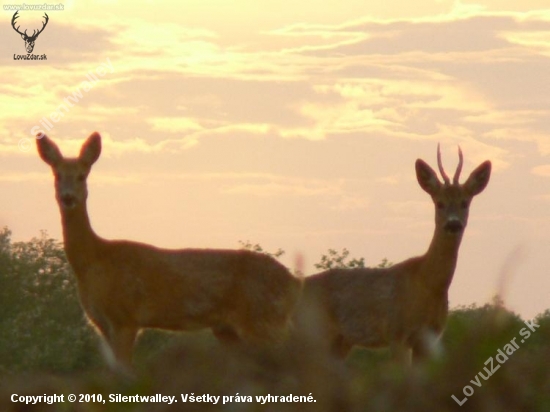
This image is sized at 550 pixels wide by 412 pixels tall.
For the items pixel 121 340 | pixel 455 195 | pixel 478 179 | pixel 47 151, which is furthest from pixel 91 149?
pixel 478 179

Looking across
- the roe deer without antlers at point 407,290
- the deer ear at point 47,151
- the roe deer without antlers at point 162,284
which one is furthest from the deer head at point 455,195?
the deer ear at point 47,151

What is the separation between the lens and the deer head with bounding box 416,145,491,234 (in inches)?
570

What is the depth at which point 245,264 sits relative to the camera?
12.9 meters

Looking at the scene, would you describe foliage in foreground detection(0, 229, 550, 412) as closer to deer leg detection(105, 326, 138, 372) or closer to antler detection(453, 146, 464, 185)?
deer leg detection(105, 326, 138, 372)

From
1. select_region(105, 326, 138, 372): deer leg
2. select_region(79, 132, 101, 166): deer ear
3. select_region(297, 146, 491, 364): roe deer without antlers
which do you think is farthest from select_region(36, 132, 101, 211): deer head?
select_region(297, 146, 491, 364): roe deer without antlers

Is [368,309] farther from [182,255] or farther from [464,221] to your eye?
[182,255]

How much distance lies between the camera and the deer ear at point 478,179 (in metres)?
14.8

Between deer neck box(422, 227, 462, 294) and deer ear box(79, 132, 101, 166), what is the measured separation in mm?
4373

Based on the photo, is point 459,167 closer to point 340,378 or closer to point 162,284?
point 162,284

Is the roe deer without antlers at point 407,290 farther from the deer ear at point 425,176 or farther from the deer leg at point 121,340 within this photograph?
the deer leg at point 121,340

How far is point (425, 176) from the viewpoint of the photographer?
50.9 feet

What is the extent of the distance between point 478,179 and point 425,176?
77 centimetres

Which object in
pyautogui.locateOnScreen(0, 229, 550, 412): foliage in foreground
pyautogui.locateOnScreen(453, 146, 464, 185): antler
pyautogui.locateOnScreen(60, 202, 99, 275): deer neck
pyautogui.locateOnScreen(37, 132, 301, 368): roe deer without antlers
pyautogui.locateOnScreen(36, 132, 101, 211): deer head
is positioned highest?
pyautogui.locateOnScreen(453, 146, 464, 185): antler

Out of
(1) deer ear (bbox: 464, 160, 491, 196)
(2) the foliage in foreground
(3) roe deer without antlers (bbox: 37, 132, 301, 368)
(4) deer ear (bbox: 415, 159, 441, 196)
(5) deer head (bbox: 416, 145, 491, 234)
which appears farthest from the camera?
(4) deer ear (bbox: 415, 159, 441, 196)
